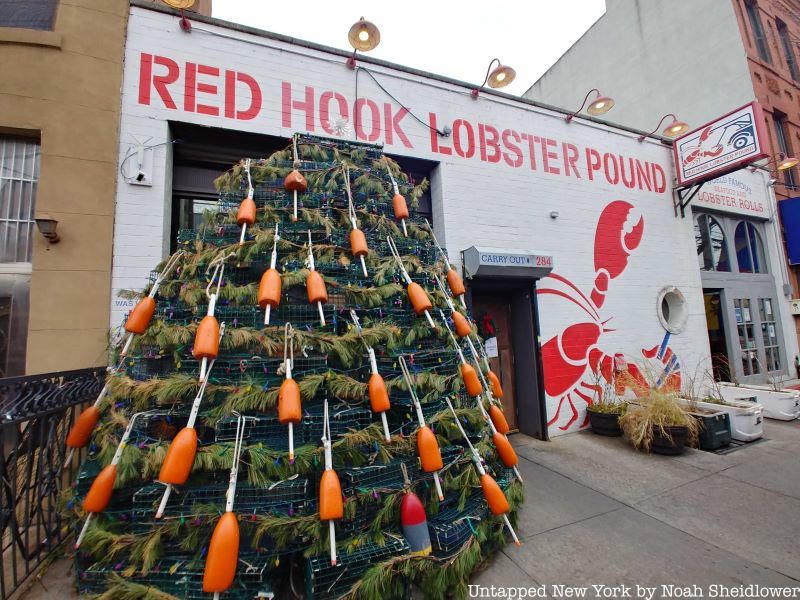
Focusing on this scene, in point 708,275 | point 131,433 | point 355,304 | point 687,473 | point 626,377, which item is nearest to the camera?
point 131,433

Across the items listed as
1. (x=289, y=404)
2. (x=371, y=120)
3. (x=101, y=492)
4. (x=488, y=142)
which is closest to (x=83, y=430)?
(x=101, y=492)

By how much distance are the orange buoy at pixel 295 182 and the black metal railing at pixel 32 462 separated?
2594mm

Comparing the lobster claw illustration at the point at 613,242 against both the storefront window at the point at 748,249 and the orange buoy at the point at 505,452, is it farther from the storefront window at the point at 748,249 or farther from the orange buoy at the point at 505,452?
the orange buoy at the point at 505,452

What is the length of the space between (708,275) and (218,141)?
35.4 ft

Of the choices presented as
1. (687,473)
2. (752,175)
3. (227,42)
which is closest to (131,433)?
(227,42)

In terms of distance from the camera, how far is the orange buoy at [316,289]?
288 centimetres

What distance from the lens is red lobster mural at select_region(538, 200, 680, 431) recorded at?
620cm

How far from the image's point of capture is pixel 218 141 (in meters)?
4.88

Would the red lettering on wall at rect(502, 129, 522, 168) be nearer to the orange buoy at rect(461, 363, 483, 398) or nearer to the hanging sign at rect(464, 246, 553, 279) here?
the hanging sign at rect(464, 246, 553, 279)

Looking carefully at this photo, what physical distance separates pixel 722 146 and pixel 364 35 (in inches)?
303

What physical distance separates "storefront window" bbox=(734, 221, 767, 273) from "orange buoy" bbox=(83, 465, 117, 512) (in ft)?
43.3

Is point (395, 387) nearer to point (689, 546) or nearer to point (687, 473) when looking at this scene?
point (689, 546)

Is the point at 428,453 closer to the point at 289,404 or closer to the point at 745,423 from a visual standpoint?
the point at 289,404

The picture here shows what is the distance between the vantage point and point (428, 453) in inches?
103
